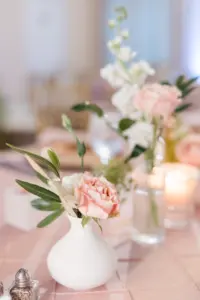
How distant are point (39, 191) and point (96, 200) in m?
0.12

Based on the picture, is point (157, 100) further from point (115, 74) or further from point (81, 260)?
point (81, 260)

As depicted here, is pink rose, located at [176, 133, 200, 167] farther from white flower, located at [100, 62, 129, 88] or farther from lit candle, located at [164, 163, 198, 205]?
white flower, located at [100, 62, 129, 88]

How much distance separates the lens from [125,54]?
117 cm

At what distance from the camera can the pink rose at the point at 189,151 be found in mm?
1430

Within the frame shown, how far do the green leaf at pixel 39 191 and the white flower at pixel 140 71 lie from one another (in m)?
0.42

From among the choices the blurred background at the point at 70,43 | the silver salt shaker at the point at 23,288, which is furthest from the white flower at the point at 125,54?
the blurred background at the point at 70,43

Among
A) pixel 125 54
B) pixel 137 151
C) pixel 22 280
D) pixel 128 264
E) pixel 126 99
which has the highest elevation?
pixel 125 54

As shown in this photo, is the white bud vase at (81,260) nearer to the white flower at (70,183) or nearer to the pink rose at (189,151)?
the white flower at (70,183)

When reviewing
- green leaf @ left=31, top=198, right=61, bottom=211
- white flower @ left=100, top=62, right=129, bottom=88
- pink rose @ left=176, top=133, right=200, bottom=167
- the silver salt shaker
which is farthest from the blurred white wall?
the silver salt shaker

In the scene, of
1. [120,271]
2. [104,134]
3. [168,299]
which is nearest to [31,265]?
[120,271]

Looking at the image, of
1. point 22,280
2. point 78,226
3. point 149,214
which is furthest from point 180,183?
point 22,280

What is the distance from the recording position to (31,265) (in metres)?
1.05

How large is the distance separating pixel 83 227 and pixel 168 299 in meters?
0.20

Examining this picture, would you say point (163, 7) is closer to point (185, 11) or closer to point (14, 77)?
point (185, 11)
